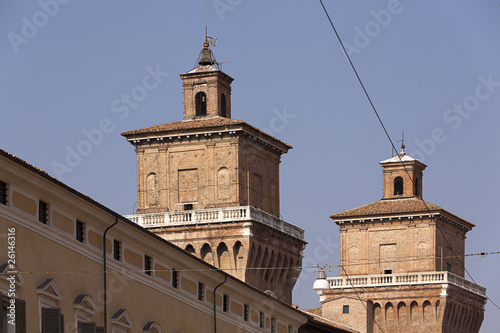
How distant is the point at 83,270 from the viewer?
35531mm

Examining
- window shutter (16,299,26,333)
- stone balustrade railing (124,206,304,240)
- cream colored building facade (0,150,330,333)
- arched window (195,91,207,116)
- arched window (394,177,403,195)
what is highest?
arched window (394,177,403,195)

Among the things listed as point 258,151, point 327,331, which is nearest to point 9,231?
point 327,331

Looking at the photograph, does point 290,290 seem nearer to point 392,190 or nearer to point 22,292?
point 392,190

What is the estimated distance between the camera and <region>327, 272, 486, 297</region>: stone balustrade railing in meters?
84.5

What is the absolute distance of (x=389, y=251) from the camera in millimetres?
86688

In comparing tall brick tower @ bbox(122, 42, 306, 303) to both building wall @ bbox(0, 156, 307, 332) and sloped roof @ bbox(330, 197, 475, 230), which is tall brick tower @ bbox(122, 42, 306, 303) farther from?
building wall @ bbox(0, 156, 307, 332)

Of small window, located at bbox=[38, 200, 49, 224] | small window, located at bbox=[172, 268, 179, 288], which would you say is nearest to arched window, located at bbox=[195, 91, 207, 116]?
small window, located at bbox=[172, 268, 179, 288]

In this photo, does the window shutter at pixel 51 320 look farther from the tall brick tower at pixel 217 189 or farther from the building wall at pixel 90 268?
the tall brick tower at pixel 217 189

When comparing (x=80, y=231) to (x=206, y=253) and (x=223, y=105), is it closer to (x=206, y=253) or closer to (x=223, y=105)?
(x=206, y=253)

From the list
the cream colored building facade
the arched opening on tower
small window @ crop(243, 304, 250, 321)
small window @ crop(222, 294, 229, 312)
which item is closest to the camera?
the cream colored building facade

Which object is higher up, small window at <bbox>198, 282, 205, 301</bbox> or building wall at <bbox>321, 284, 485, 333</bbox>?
building wall at <bbox>321, 284, 485, 333</bbox>

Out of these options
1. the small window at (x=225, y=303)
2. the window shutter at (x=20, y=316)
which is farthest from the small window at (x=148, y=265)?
the window shutter at (x=20, y=316)

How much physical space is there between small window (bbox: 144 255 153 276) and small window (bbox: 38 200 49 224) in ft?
21.7

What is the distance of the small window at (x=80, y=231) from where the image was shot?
35.7m
